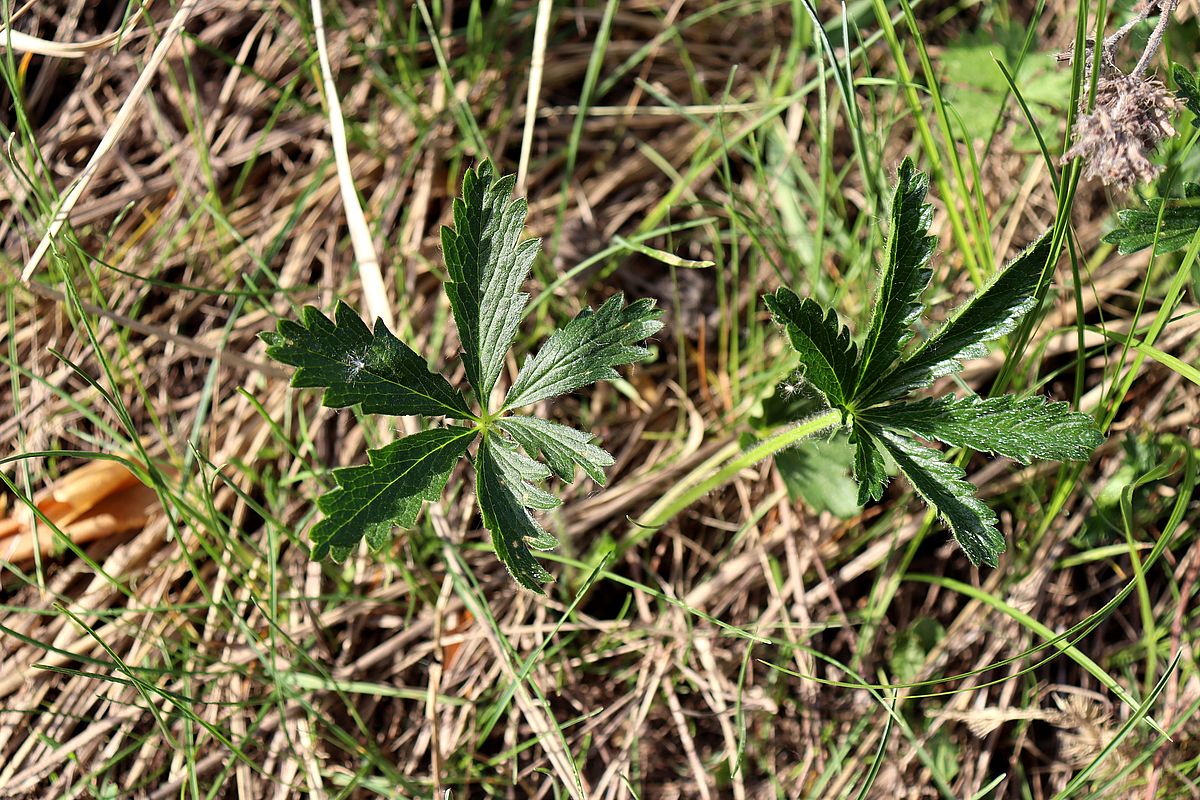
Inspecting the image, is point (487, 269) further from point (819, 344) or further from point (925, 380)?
point (925, 380)

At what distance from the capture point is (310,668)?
2453 millimetres

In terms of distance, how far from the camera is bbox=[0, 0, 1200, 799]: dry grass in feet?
7.82

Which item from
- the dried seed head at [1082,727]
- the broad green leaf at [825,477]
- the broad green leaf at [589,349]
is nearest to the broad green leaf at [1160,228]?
the broad green leaf at [825,477]

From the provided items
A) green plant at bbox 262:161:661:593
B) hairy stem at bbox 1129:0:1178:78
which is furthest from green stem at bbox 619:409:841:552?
hairy stem at bbox 1129:0:1178:78

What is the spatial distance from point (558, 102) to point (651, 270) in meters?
0.70

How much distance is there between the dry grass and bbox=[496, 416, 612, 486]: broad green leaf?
46 cm

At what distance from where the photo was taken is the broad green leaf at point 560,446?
73.5 inches

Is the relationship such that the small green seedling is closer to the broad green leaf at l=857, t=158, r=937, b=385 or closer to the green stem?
the broad green leaf at l=857, t=158, r=937, b=385

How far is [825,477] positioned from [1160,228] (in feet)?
3.25

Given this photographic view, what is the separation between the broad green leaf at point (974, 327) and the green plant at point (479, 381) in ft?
1.74

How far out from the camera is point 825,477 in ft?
7.89

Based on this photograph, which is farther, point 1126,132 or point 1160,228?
point 1160,228

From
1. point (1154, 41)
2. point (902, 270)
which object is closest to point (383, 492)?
point (902, 270)

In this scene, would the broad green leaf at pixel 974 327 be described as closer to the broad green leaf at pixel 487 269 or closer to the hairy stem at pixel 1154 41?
the hairy stem at pixel 1154 41
